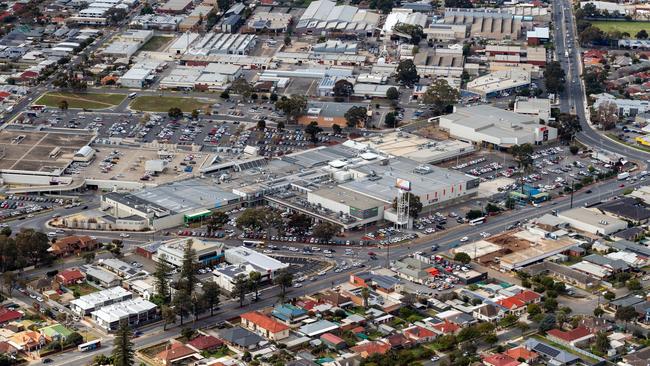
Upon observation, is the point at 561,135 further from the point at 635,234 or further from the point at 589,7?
the point at 589,7

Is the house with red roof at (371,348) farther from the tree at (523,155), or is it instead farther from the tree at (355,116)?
the tree at (355,116)

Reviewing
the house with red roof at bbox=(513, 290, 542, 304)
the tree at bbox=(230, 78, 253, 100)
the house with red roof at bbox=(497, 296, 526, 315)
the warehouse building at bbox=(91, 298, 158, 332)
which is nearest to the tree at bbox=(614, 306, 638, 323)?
the house with red roof at bbox=(513, 290, 542, 304)

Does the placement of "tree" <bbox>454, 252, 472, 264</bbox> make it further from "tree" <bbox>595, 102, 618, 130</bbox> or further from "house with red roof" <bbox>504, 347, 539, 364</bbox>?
"tree" <bbox>595, 102, 618, 130</bbox>

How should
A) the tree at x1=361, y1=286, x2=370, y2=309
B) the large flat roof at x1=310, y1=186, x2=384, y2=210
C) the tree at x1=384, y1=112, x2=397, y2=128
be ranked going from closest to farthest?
the tree at x1=361, y1=286, x2=370, y2=309 → the large flat roof at x1=310, y1=186, x2=384, y2=210 → the tree at x1=384, y1=112, x2=397, y2=128

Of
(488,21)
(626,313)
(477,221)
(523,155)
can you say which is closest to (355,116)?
(523,155)

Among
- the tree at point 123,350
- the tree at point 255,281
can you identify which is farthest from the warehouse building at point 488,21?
the tree at point 123,350
